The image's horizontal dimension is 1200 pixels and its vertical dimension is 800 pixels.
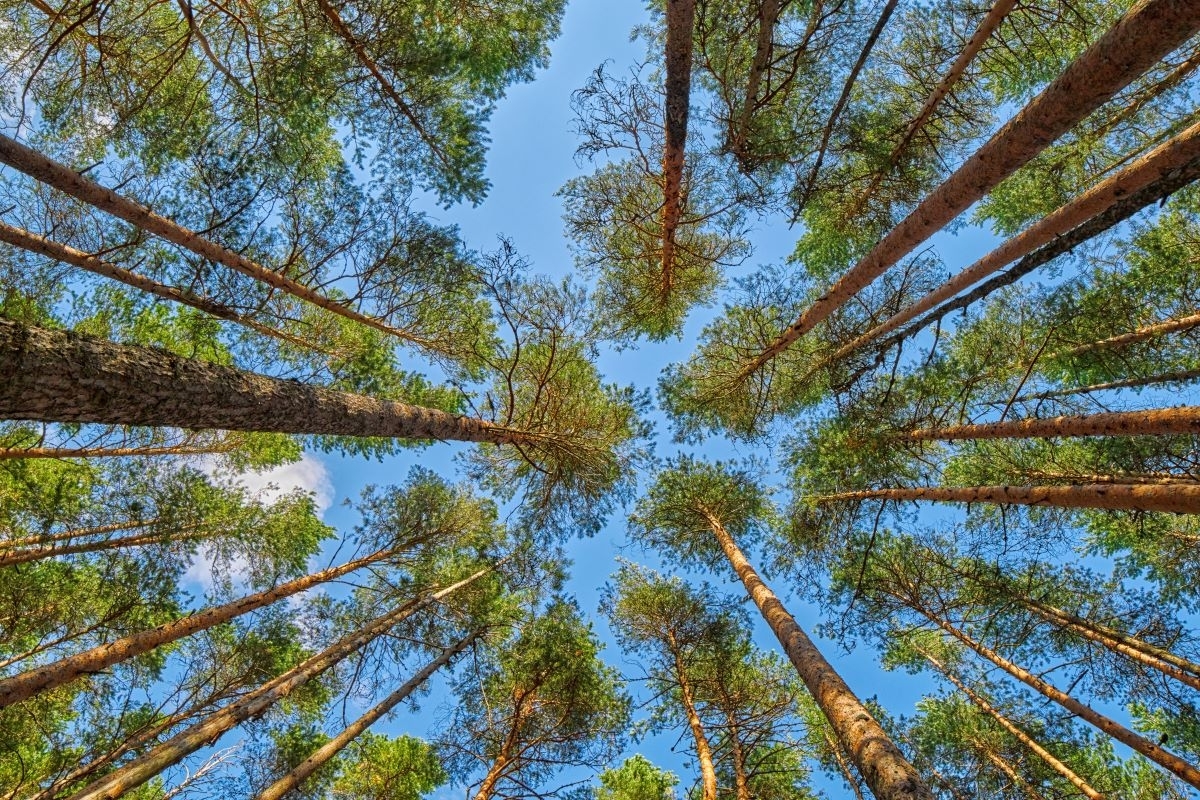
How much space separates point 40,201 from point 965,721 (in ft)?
52.4

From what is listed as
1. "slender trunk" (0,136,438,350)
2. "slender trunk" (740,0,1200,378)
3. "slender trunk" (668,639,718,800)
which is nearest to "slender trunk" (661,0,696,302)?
"slender trunk" (740,0,1200,378)

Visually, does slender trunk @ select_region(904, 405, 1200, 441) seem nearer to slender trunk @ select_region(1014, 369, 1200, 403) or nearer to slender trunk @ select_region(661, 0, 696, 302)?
slender trunk @ select_region(1014, 369, 1200, 403)

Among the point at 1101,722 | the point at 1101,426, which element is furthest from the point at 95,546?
the point at 1101,722

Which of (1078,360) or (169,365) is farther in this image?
(1078,360)

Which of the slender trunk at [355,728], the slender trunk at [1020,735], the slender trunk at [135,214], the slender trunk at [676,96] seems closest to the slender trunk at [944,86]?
the slender trunk at [676,96]

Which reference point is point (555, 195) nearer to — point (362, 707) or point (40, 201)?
point (40, 201)

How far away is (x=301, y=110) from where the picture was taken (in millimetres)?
6195

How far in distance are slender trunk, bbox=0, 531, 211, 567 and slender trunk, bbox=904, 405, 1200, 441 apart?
11.1m

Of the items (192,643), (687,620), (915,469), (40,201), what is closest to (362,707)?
(192,643)

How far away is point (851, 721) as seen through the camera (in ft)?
13.8

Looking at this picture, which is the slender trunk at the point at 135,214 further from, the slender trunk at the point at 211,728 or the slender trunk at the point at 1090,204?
the slender trunk at the point at 1090,204

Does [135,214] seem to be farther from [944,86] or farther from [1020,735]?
[1020,735]

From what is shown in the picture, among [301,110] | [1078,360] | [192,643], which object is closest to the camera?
[301,110]

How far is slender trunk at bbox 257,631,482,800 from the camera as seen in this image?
6258 mm
